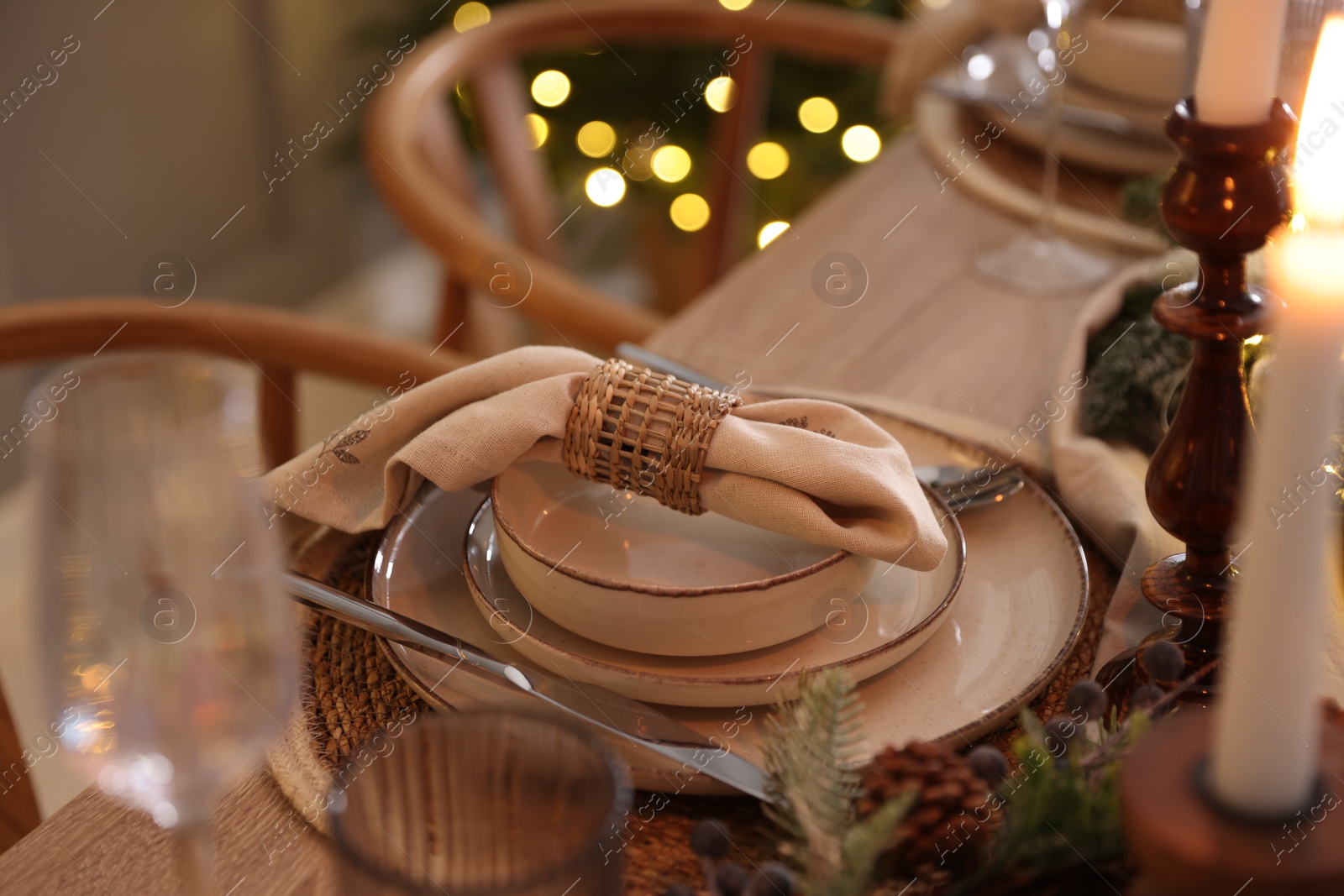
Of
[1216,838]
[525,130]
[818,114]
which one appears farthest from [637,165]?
[1216,838]

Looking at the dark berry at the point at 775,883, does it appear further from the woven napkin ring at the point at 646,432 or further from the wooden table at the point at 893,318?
the wooden table at the point at 893,318

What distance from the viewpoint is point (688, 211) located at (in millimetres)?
2740

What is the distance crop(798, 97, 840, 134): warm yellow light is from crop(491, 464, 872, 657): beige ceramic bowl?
2.08 m

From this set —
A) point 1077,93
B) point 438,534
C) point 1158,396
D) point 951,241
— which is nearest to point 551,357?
point 438,534

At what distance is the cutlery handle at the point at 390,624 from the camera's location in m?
0.56

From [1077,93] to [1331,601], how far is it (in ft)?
2.49

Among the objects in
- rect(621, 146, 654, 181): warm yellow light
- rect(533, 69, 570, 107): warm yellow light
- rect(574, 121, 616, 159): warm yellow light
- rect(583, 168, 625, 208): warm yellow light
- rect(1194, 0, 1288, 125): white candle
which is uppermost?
rect(1194, 0, 1288, 125): white candle

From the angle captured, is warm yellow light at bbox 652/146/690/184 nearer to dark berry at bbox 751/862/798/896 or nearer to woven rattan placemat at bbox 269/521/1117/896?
woven rattan placemat at bbox 269/521/1117/896

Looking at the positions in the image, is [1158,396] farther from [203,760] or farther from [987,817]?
[203,760]

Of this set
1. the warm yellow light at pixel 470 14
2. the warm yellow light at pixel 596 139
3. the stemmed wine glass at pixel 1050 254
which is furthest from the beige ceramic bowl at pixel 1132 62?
the warm yellow light at pixel 470 14

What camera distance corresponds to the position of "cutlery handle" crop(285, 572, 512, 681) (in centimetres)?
56

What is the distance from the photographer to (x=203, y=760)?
371mm

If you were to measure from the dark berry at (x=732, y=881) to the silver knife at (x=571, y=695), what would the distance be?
45 millimetres

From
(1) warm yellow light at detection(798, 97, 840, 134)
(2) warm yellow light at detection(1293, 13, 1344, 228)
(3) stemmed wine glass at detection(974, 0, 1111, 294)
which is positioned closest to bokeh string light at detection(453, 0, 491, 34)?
(1) warm yellow light at detection(798, 97, 840, 134)
